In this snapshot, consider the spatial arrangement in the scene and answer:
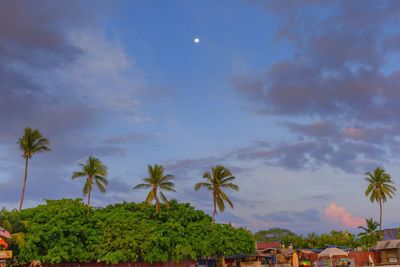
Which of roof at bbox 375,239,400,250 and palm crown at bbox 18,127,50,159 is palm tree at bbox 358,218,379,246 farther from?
palm crown at bbox 18,127,50,159

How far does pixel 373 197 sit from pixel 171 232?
5345 centimetres

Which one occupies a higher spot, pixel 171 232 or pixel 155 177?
pixel 155 177

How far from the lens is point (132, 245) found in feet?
168

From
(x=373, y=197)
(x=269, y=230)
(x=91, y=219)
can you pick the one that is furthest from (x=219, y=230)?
(x=269, y=230)

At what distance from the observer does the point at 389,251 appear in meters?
71.2

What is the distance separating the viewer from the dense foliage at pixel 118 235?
4809cm

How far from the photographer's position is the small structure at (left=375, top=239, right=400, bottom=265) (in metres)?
68.9

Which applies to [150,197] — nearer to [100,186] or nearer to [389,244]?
[100,186]

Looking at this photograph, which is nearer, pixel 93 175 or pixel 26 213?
pixel 26 213

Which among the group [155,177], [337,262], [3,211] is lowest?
[337,262]

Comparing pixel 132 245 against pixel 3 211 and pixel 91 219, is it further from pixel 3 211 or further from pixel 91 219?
pixel 3 211

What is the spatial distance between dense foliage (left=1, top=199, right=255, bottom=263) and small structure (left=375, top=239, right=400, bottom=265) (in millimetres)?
22227

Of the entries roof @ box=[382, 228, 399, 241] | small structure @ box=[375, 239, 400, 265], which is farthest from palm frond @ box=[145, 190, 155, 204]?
roof @ box=[382, 228, 399, 241]

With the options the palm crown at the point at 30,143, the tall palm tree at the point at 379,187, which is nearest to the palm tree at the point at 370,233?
the tall palm tree at the point at 379,187
